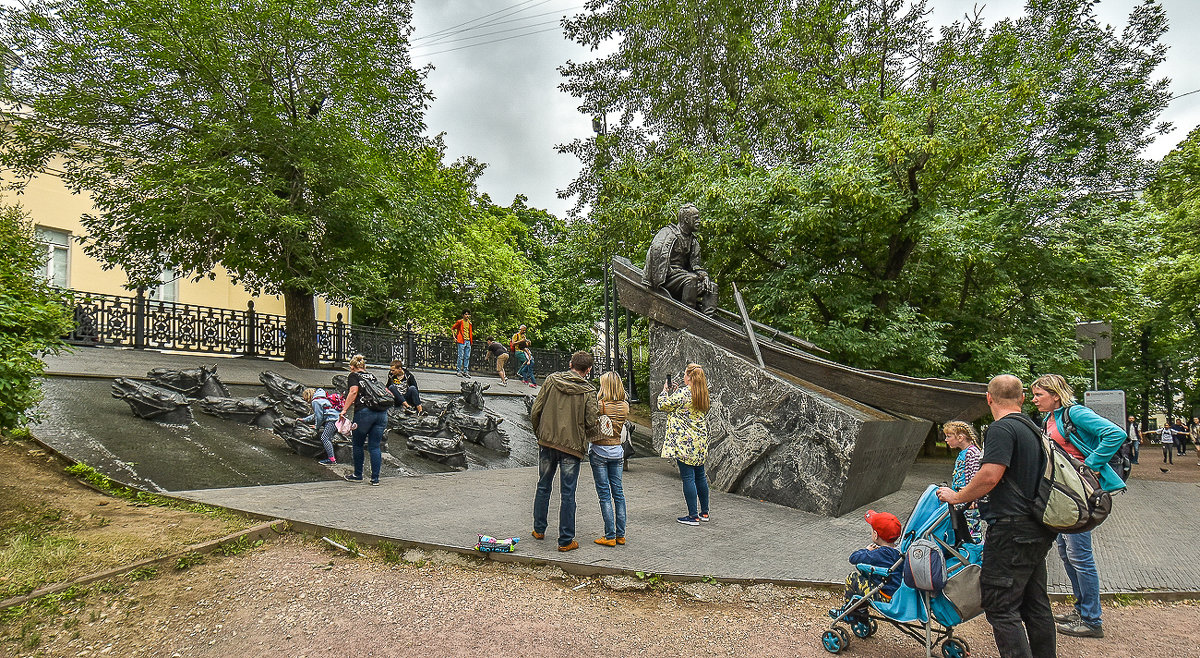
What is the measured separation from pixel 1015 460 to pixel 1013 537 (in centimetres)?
36


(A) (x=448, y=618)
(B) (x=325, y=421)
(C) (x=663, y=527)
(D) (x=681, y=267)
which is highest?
(D) (x=681, y=267)

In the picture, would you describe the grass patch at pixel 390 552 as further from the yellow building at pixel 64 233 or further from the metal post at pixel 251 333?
the yellow building at pixel 64 233

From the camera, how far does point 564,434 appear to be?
5309 mm

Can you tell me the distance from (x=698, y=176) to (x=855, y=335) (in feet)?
15.0

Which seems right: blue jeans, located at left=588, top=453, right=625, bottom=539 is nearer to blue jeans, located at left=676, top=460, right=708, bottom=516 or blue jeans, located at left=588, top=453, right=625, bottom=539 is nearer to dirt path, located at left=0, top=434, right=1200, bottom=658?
dirt path, located at left=0, top=434, right=1200, bottom=658

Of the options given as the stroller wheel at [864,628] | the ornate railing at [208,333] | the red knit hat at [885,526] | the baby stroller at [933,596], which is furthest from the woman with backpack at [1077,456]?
the ornate railing at [208,333]

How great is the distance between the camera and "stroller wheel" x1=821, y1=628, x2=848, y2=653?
3.66 m

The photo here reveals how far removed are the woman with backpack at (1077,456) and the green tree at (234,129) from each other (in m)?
12.9

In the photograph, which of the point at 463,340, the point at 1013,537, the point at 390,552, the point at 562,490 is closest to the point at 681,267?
the point at 562,490

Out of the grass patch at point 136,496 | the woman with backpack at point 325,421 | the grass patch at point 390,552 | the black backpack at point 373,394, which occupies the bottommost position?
the grass patch at point 390,552

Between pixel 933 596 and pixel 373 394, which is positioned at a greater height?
pixel 373 394

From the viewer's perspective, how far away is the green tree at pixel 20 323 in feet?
17.0

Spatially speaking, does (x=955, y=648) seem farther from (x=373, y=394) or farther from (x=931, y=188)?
(x=931, y=188)

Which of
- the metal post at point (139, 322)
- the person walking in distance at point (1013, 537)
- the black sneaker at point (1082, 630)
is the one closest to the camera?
the person walking in distance at point (1013, 537)
